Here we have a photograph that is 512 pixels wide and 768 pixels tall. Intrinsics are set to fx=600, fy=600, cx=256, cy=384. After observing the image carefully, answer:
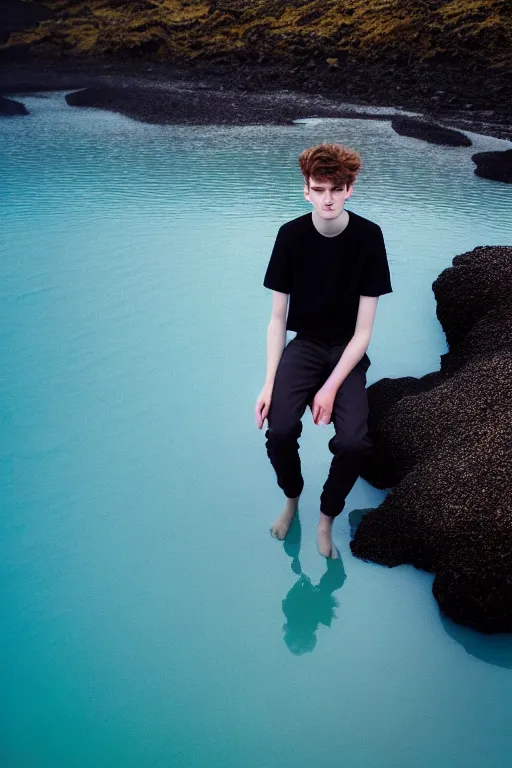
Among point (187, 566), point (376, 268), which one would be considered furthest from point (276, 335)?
point (187, 566)

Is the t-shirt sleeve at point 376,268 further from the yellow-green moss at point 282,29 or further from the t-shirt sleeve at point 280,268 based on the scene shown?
the yellow-green moss at point 282,29

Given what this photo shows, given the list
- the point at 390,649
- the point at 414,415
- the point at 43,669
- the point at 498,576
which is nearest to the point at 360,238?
Answer: the point at 414,415

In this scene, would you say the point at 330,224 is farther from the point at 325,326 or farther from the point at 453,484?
the point at 453,484

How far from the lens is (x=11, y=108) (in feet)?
44.3

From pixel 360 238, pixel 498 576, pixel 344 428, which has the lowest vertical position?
pixel 498 576

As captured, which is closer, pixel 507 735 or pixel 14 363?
pixel 507 735

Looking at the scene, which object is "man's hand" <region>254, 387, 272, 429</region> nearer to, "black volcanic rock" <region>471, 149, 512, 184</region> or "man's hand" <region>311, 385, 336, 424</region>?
"man's hand" <region>311, 385, 336, 424</region>

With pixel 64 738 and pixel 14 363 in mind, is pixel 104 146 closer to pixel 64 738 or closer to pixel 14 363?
pixel 14 363

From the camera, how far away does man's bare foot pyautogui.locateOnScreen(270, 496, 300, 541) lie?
2502 mm

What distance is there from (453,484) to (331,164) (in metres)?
1.29

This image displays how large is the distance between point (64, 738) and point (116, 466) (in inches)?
50.4

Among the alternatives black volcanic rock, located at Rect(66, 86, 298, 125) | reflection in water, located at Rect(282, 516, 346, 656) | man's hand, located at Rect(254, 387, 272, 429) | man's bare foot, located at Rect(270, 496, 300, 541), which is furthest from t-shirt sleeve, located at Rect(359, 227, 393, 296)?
black volcanic rock, located at Rect(66, 86, 298, 125)

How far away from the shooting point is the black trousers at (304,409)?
220 cm

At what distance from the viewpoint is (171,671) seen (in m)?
2.00
